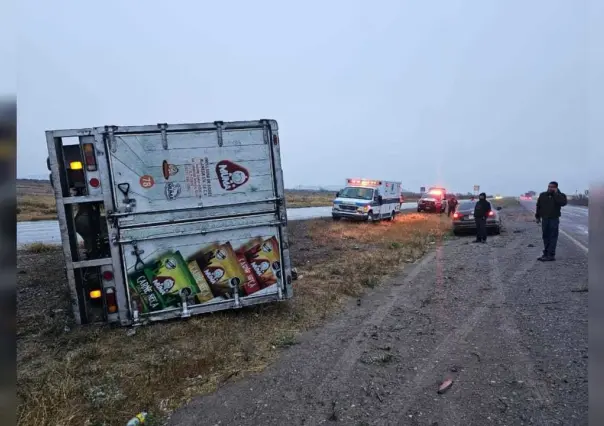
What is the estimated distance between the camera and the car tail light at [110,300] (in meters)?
5.52

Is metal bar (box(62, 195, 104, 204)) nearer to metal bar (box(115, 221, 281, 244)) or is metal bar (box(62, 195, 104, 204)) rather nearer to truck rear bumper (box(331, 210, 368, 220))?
metal bar (box(115, 221, 281, 244))

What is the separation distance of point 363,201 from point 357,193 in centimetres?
101

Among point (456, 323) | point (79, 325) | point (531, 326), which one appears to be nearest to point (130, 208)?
point (79, 325)

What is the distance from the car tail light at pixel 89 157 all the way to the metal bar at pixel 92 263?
123 centimetres

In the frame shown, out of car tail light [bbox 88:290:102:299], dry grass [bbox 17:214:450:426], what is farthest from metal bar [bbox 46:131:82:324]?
dry grass [bbox 17:214:450:426]

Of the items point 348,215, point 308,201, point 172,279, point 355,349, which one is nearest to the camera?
point 355,349

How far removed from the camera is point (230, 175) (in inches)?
238

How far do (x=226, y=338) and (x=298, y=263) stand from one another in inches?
240

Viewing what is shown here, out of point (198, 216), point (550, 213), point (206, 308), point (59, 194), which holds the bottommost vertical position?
point (206, 308)

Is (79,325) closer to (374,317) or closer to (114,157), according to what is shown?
(114,157)

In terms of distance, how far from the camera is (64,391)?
4020 mm

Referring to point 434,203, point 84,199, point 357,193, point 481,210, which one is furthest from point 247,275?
point 434,203

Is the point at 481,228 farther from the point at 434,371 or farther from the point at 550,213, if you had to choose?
the point at 434,371

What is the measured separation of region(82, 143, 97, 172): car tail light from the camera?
537cm
